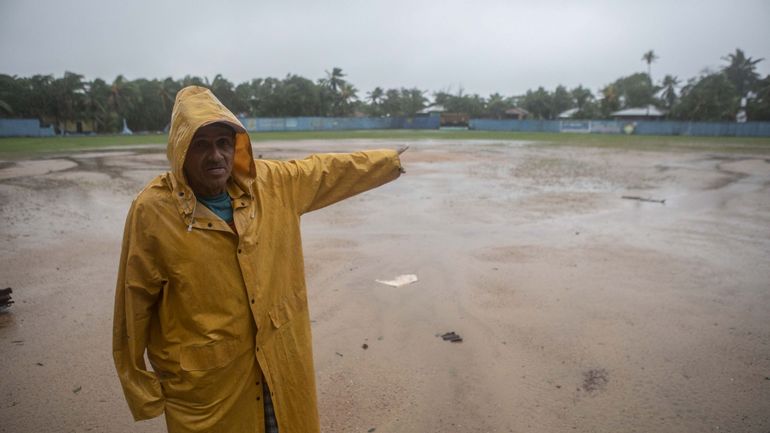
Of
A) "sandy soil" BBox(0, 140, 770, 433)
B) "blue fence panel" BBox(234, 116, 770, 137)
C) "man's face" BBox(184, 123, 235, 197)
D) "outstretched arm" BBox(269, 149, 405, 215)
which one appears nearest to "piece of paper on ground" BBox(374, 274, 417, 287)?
"sandy soil" BBox(0, 140, 770, 433)

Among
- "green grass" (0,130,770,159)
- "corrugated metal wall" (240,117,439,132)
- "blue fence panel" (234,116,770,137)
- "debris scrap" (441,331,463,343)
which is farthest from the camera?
"corrugated metal wall" (240,117,439,132)

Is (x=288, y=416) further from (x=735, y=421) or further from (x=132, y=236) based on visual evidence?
(x=735, y=421)

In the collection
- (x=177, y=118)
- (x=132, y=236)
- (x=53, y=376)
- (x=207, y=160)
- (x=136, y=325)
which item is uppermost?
(x=177, y=118)

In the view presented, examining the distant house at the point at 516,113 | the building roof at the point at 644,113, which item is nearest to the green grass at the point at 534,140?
the building roof at the point at 644,113

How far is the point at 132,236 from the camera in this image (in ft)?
6.01

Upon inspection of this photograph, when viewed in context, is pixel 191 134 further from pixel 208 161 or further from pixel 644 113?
pixel 644 113

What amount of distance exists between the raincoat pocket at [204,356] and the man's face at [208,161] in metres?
0.63

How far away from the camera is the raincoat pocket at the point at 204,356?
1.93 m

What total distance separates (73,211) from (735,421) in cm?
1144

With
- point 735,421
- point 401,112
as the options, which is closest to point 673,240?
point 735,421

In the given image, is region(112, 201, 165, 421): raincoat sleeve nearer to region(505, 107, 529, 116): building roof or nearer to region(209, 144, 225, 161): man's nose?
region(209, 144, 225, 161): man's nose

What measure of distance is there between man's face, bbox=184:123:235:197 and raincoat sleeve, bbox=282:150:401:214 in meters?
0.39

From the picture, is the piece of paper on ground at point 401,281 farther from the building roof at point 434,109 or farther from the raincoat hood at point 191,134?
the building roof at point 434,109

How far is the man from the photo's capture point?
187cm
